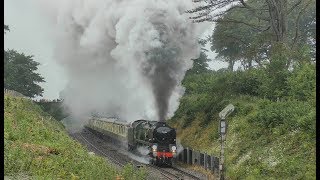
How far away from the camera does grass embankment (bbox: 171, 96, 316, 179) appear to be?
51.8ft

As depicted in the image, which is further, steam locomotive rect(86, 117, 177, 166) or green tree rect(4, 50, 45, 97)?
green tree rect(4, 50, 45, 97)

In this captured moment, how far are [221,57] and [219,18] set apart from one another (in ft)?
99.4

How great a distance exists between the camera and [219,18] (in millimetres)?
28734

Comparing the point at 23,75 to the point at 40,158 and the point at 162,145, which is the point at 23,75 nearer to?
the point at 162,145

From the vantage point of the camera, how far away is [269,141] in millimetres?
19516

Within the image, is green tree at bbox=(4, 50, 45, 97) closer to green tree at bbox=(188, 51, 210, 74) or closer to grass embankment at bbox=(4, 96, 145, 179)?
grass embankment at bbox=(4, 96, 145, 179)

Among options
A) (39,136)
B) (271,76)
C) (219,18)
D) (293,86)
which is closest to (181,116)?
(219,18)

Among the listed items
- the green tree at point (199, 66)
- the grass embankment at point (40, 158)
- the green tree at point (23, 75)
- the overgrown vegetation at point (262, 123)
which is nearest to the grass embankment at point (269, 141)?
the overgrown vegetation at point (262, 123)

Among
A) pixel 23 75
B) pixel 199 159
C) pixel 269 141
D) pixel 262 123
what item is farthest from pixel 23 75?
pixel 269 141

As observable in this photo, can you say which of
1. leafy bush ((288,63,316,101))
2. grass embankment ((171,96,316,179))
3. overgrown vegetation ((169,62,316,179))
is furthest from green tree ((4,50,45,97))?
leafy bush ((288,63,316,101))

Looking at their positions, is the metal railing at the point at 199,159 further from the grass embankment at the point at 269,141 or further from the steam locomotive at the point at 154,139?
the steam locomotive at the point at 154,139

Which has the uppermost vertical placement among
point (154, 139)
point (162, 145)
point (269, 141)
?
point (269, 141)

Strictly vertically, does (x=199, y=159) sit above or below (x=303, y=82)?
below

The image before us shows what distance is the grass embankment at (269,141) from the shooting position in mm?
15781
